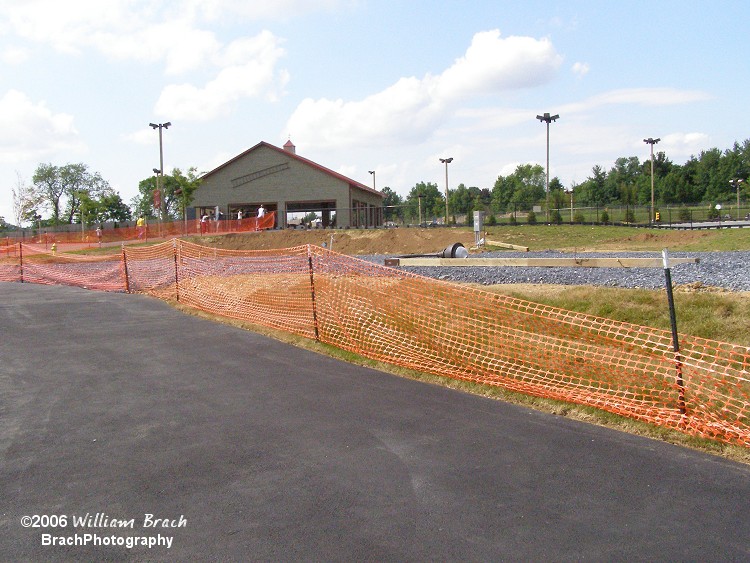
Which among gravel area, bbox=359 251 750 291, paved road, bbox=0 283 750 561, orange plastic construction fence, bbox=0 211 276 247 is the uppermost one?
orange plastic construction fence, bbox=0 211 276 247

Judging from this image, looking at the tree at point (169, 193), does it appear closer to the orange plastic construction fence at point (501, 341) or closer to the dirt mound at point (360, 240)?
the dirt mound at point (360, 240)

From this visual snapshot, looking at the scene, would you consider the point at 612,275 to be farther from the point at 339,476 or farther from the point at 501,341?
the point at 339,476

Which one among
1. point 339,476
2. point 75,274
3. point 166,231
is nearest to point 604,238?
point 75,274

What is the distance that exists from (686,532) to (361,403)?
333 cm

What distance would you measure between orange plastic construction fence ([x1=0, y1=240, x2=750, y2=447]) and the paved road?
70cm

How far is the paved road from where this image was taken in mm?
3707

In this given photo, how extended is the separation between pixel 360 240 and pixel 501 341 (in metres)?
30.6

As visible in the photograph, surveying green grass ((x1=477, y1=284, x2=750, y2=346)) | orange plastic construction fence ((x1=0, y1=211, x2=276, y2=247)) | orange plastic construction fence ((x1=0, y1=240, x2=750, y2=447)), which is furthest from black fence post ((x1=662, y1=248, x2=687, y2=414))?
orange plastic construction fence ((x1=0, y1=211, x2=276, y2=247))

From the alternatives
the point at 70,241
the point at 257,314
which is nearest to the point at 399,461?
the point at 257,314

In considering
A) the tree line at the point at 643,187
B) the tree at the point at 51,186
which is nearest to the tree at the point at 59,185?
the tree at the point at 51,186

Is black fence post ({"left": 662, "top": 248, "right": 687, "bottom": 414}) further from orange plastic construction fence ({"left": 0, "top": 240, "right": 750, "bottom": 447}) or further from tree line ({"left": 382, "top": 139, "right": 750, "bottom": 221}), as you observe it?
tree line ({"left": 382, "top": 139, "right": 750, "bottom": 221})

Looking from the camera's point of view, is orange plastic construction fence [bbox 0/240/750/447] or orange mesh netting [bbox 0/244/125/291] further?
orange mesh netting [bbox 0/244/125/291]

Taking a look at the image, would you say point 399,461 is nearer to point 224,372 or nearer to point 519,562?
point 519,562

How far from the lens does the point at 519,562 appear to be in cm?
349
